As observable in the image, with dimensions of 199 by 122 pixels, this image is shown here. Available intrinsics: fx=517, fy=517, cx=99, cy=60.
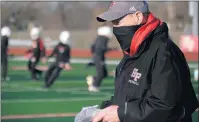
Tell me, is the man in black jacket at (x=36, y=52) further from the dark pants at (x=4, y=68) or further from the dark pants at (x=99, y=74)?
the dark pants at (x=99, y=74)

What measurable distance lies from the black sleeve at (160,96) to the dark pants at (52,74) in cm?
1195

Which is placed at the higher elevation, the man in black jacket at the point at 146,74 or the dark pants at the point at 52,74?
the man in black jacket at the point at 146,74

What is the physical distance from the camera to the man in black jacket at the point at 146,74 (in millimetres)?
3182

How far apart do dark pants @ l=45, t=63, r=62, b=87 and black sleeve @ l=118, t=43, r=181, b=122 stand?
39.2ft

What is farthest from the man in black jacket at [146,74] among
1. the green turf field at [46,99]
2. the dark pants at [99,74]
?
the dark pants at [99,74]

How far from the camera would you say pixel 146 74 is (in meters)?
3.27

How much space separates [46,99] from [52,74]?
9.40 ft

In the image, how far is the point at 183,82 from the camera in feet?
10.8

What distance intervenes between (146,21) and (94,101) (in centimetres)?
885

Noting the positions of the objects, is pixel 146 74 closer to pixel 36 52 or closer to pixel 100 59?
pixel 100 59

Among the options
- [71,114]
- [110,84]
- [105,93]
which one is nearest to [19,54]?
[110,84]

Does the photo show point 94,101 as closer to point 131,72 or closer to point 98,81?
point 98,81

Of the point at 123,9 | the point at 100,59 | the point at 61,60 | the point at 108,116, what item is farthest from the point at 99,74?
the point at 108,116

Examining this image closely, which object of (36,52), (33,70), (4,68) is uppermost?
(36,52)
